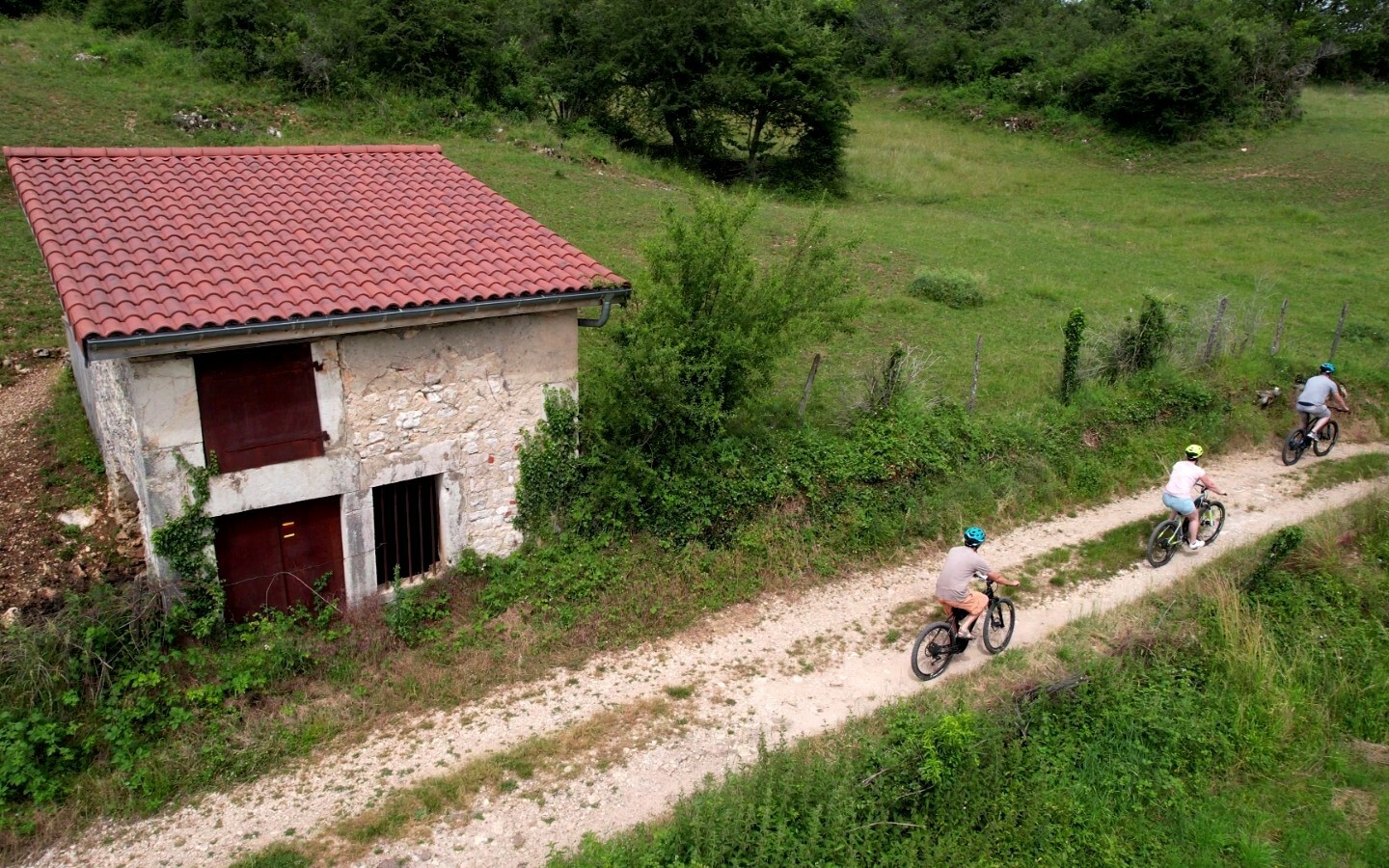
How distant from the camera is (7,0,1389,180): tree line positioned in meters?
28.8

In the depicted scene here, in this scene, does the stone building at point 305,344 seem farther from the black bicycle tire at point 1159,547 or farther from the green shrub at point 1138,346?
the green shrub at point 1138,346

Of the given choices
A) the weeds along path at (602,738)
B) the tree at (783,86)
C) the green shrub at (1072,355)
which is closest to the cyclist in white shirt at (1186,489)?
the weeds along path at (602,738)

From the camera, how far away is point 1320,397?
15359 mm

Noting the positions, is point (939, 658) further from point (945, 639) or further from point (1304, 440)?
point (1304, 440)

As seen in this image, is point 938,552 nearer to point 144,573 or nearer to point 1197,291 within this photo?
point 144,573

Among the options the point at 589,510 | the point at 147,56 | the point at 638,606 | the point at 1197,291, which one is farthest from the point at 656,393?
the point at 147,56

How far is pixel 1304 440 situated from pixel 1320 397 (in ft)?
2.54

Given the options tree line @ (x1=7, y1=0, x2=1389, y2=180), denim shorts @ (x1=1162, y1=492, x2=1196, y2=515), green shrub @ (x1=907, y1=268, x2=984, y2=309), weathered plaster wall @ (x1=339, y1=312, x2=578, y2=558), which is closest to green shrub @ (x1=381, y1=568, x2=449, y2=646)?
weathered plaster wall @ (x1=339, y1=312, x2=578, y2=558)

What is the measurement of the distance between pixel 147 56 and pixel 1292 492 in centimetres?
3233

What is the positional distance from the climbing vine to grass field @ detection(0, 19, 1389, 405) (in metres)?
7.25

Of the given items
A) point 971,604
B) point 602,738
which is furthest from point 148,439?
point 971,604

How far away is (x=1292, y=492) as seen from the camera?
1468 centimetres

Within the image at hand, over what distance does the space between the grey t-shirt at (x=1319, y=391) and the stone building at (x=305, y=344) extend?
12.4 m

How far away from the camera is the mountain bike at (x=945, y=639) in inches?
395
